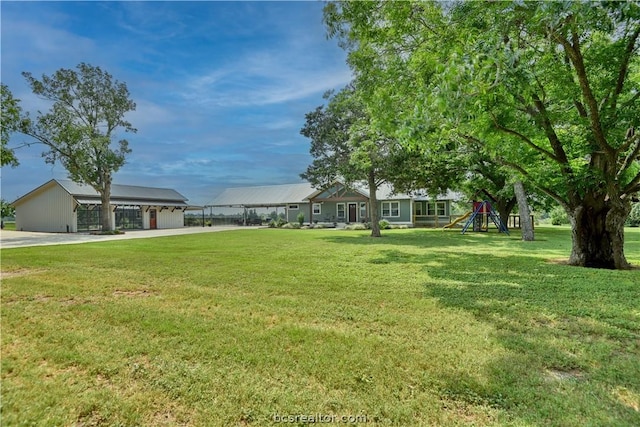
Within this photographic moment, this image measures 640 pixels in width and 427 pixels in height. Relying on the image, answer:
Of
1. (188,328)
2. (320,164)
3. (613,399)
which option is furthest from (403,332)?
(320,164)

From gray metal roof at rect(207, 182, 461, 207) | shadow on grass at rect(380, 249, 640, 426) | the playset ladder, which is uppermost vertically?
gray metal roof at rect(207, 182, 461, 207)

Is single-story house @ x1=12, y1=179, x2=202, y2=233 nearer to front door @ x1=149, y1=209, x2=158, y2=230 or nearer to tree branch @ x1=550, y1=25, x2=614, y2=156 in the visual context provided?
front door @ x1=149, y1=209, x2=158, y2=230

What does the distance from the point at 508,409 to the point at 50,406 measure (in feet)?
10.8

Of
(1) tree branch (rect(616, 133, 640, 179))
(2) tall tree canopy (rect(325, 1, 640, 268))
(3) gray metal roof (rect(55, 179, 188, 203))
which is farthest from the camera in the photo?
(3) gray metal roof (rect(55, 179, 188, 203))

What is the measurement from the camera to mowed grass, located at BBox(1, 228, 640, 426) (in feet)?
7.80

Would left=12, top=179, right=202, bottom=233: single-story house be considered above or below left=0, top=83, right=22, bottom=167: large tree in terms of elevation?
below

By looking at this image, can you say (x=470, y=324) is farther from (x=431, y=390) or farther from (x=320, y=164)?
(x=320, y=164)

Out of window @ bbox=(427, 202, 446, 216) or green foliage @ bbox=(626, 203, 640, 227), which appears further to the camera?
window @ bbox=(427, 202, 446, 216)

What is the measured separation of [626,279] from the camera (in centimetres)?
668

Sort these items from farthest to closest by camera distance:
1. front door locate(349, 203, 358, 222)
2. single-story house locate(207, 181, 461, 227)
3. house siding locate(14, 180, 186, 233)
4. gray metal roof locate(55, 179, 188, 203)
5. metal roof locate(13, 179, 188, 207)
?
front door locate(349, 203, 358, 222), single-story house locate(207, 181, 461, 227), gray metal roof locate(55, 179, 188, 203), metal roof locate(13, 179, 188, 207), house siding locate(14, 180, 186, 233)

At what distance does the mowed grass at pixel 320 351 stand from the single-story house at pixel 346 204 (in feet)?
74.5

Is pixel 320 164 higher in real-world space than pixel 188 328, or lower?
higher

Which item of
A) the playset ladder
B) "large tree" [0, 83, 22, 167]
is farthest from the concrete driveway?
the playset ladder

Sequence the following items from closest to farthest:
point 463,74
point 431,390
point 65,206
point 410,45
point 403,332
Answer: point 431,390
point 463,74
point 403,332
point 410,45
point 65,206
